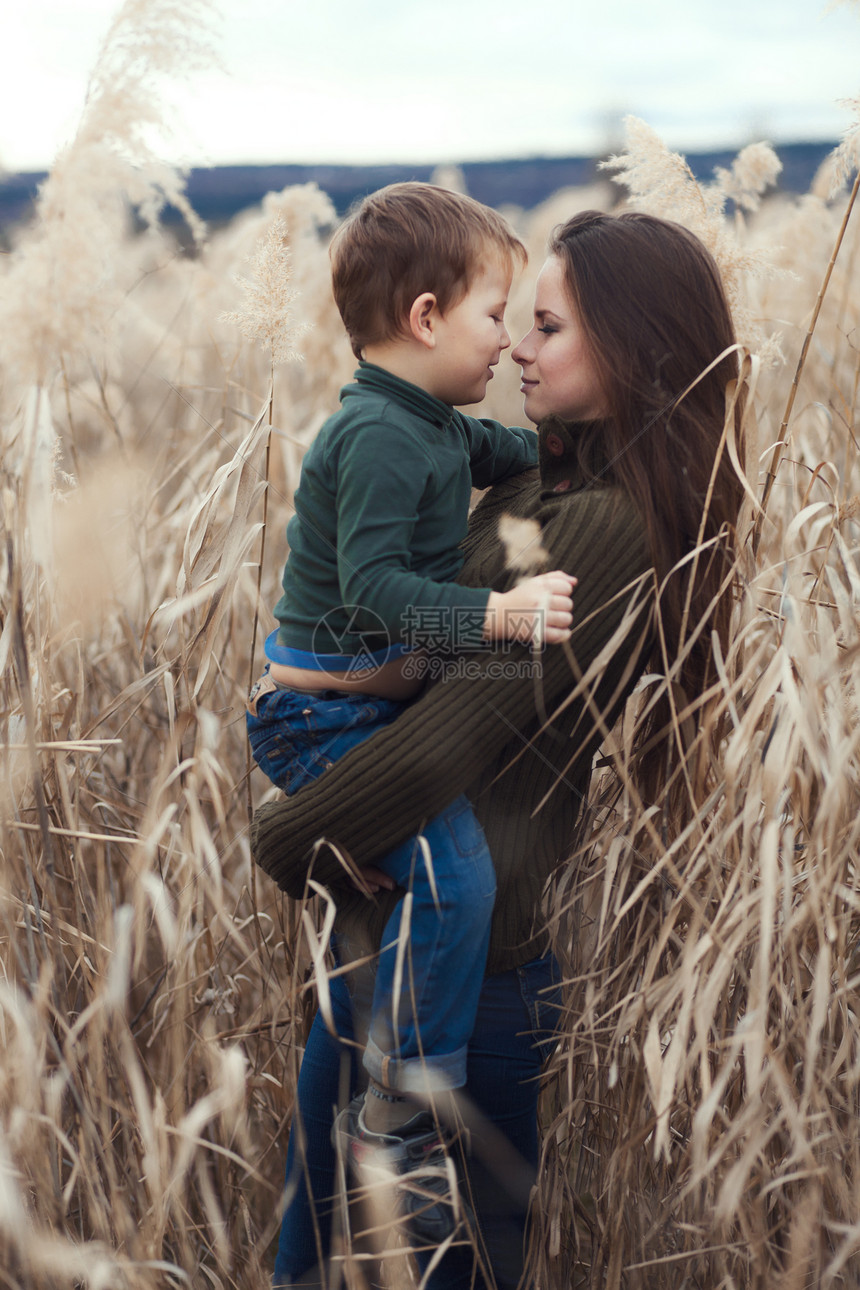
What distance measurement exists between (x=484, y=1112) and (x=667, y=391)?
916mm

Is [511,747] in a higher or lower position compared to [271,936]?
higher

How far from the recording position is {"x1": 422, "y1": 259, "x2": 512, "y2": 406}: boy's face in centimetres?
117

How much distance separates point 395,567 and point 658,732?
422mm

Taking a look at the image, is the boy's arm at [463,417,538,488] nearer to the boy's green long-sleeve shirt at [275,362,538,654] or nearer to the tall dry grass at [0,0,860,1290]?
the boy's green long-sleeve shirt at [275,362,538,654]

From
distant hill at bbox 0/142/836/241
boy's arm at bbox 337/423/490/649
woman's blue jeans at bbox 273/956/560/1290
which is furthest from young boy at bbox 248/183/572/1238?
distant hill at bbox 0/142/836/241

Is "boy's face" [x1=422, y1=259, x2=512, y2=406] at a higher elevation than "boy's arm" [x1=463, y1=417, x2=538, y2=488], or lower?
higher

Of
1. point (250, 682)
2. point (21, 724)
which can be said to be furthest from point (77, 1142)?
point (250, 682)

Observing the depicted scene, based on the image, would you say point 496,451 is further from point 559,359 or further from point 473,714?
point 473,714

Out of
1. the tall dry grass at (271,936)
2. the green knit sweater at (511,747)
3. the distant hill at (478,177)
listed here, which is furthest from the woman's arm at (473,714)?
the distant hill at (478,177)

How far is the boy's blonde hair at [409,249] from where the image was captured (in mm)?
1145

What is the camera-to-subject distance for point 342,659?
44.1 inches

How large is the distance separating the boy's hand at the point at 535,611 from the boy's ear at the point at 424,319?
0.35m

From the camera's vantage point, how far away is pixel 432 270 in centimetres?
115

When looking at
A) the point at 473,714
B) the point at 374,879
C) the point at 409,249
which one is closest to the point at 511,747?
the point at 473,714
